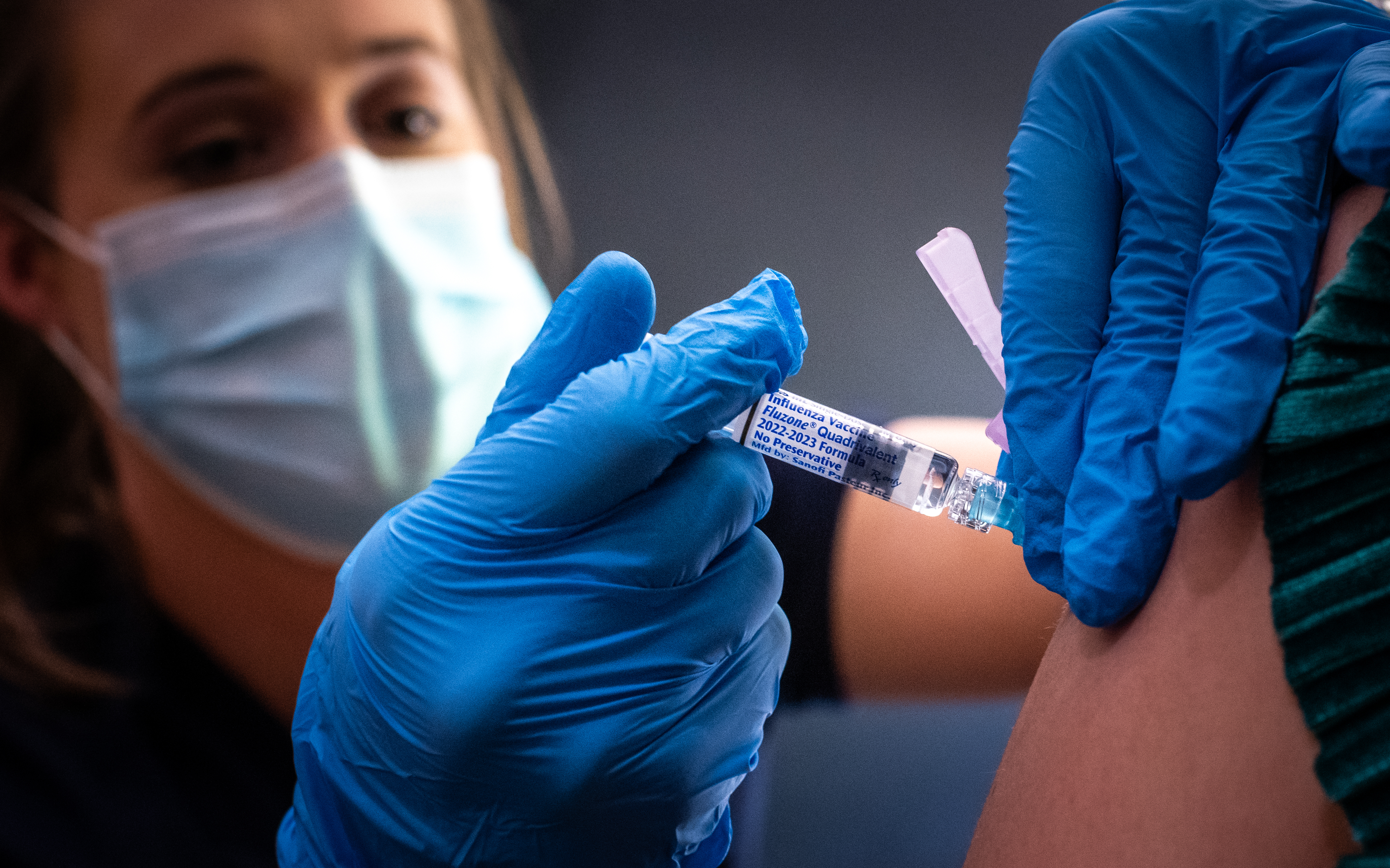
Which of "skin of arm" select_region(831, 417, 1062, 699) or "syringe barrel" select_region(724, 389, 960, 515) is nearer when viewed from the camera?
"syringe barrel" select_region(724, 389, 960, 515)

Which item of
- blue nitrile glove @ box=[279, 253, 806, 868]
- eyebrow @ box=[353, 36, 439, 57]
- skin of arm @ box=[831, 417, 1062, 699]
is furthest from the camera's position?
eyebrow @ box=[353, 36, 439, 57]

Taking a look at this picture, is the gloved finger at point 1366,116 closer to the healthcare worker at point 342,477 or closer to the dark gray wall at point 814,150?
the healthcare worker at point 342,477

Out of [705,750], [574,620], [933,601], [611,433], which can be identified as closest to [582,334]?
[611,433]

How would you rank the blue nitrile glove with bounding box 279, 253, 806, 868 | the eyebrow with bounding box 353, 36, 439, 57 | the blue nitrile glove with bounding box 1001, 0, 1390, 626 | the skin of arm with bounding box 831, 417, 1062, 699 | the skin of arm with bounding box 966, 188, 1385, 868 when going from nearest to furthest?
the skin of arm with bounding box 966, 188, 1385, 868, the blue nitrile glove with bounding box 1001, 0, 1390, 626, the blue nitrile glove with bounding box 279, 253, 806, 868, the skin of arm with bounding box 831, 417, 1062, 699, the eyebrow with bounding box 353, 36, 439, 57

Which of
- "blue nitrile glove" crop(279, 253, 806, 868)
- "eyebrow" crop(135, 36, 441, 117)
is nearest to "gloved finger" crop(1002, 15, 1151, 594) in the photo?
"blue nitrile glove" crop(279, 253, 806, 868)

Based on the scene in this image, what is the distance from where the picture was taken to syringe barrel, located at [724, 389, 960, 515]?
0.91 m

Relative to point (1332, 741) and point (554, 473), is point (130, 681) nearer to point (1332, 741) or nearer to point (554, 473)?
point (554, 473)

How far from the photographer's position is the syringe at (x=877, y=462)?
2.96ft

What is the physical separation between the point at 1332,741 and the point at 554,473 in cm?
64

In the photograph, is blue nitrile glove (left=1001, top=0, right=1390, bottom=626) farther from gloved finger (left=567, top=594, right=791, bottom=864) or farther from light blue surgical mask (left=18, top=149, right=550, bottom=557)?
light blue surgical mask (left=18, top=149, right=550, bottom=557)

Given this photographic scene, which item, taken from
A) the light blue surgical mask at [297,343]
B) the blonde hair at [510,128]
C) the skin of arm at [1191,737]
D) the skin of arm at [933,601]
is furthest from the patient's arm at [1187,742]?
the blonde hair at [510,128]

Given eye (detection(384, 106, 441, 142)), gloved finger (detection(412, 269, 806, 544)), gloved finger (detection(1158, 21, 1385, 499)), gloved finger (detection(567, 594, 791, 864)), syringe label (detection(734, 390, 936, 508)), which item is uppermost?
eye (detection(384, 106, 441, 142))

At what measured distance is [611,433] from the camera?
807 mm

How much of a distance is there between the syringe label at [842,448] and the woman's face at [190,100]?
102 centimetres
